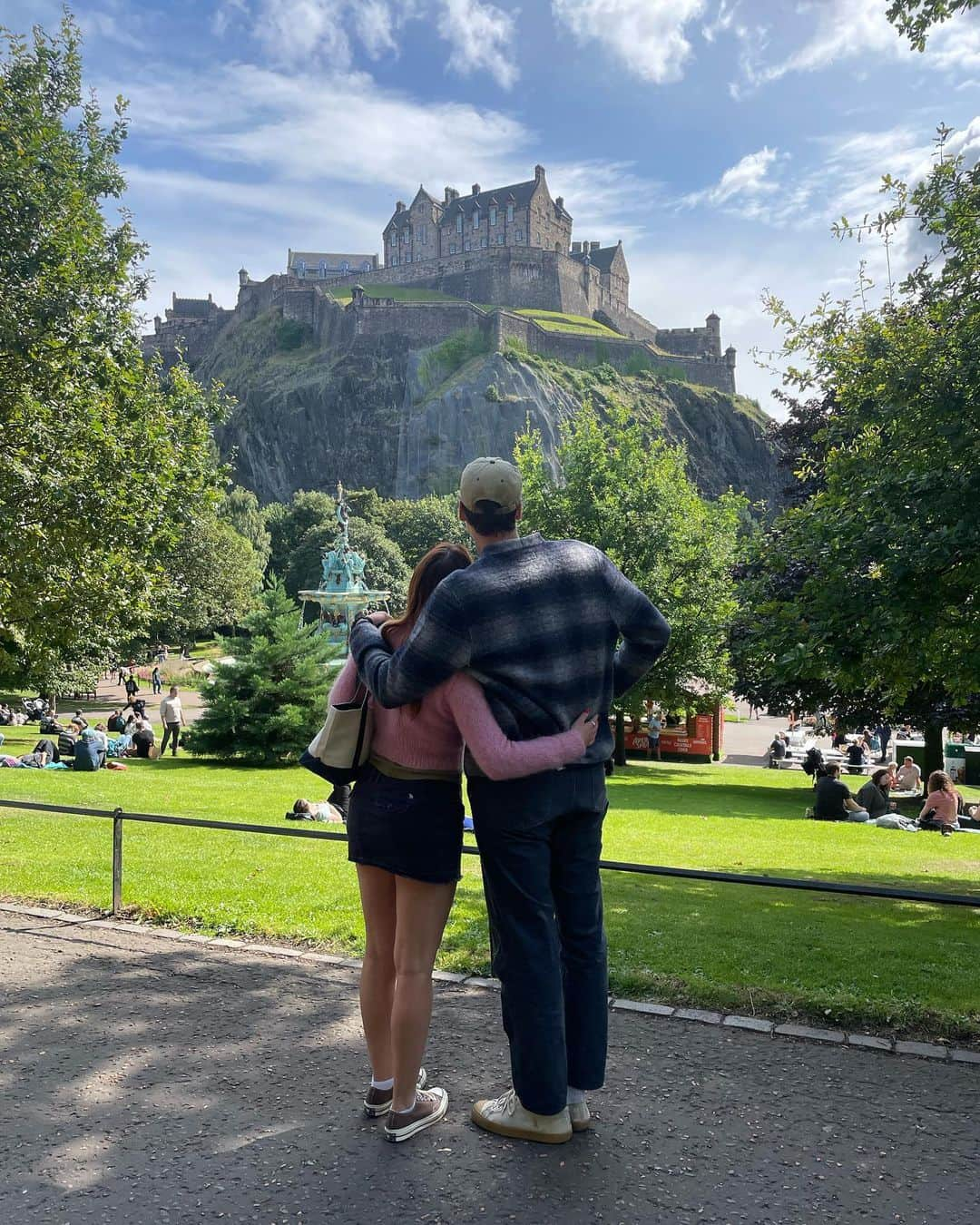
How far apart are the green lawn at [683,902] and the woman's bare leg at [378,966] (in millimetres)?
1700

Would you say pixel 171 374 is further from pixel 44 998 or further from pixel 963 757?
pixel 963 757

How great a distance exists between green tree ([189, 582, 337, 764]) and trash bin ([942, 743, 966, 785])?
56.1 feet

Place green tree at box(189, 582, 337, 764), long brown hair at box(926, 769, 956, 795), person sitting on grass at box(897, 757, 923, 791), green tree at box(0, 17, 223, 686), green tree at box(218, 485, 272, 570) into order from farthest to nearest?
green tree at box(218, 485, 272, 570), person sitting on grass at box(897, 757, 923, 791), green tree at box(189, 582, 337, 764), long brown hair at box(926, 769, 956, 795), green tree at box(0, 17, 223, 686)

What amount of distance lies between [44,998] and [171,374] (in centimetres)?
1186

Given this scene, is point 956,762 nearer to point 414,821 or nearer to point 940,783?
point 940,783

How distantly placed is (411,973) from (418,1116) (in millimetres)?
511

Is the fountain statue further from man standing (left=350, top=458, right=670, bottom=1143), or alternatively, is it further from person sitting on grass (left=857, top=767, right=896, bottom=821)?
man standing (left=350, top=458, right=670, bottom=1143)

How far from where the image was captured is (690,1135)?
3.36 metres

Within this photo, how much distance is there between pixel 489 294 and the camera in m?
129

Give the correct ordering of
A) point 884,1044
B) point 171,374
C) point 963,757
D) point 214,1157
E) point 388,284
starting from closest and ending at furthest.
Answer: point 214,1157, point 884,1044, point 171,374, point 963,757, point 388,284

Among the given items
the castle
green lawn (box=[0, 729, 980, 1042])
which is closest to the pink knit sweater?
green lawn (box=[0, 729, 980, 1042])

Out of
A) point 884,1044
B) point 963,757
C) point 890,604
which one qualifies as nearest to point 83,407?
point 890,604

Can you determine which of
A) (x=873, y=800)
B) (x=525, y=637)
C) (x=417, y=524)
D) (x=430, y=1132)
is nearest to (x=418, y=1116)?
(x=430, y=1132)

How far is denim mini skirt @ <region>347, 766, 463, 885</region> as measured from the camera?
325 cm
